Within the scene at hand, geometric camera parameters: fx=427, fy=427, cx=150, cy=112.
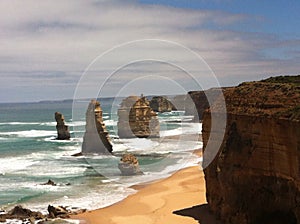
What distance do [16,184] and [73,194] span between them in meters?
6.92

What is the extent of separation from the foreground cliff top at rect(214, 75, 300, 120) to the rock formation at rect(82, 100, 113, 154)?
28.3 m

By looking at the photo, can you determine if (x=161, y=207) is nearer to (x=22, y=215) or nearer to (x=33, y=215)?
(x=33, y=215)

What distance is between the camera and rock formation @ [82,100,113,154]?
158 ft

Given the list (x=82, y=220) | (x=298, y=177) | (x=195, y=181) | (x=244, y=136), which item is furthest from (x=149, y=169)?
(x=298, y=177)

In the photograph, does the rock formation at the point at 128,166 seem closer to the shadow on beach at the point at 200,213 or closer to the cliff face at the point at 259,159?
the shadow on beach at the point at 200,213

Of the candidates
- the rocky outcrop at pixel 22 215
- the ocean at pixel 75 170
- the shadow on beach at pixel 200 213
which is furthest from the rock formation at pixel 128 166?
the shadow on beach at pixel 200 213

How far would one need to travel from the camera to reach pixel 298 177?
15.0 meters

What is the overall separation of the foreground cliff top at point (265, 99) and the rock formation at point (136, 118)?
41.5m

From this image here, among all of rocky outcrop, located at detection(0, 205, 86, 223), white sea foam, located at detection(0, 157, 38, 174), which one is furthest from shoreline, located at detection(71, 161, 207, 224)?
white sea foam, located at detection(0, 157, 38, 174)

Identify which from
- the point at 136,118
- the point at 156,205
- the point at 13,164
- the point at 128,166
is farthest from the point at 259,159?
the point at 136,118

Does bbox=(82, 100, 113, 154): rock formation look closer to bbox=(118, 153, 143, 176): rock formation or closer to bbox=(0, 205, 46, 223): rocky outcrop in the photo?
bbox=(118, 153, 143, 176): rock formation

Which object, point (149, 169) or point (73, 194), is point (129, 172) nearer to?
point (149, 169)

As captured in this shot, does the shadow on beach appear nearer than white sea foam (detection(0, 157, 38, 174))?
Yes

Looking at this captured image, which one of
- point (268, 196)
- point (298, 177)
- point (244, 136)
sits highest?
point (244, 136)
